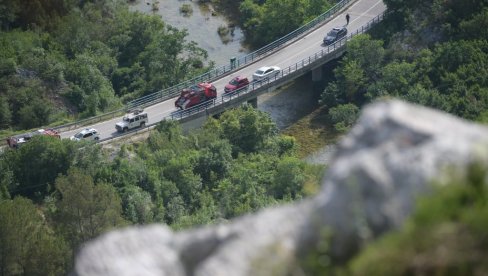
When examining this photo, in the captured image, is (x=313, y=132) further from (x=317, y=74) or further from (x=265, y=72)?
(x=317, y=74)

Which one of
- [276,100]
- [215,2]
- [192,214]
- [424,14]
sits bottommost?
[192,214]

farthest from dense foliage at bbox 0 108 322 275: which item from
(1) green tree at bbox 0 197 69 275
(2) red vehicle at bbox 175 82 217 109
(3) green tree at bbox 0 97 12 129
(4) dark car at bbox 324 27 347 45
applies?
(4) dark car at bbox 324 27 347 45

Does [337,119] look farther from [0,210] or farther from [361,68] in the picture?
[0,210]

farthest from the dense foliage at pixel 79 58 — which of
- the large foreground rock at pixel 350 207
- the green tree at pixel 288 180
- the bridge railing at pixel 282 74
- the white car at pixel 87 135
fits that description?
the large foreground rock at pixel 350 207

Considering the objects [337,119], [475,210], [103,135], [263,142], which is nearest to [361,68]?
[337,119]

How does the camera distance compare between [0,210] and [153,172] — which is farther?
[153,172]

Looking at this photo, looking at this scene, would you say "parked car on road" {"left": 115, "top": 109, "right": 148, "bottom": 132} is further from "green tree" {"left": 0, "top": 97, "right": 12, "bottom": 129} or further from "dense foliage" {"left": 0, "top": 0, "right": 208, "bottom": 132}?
"green tree" {"left": 0, "top": 97, "right": 12, "bottom": 129}
